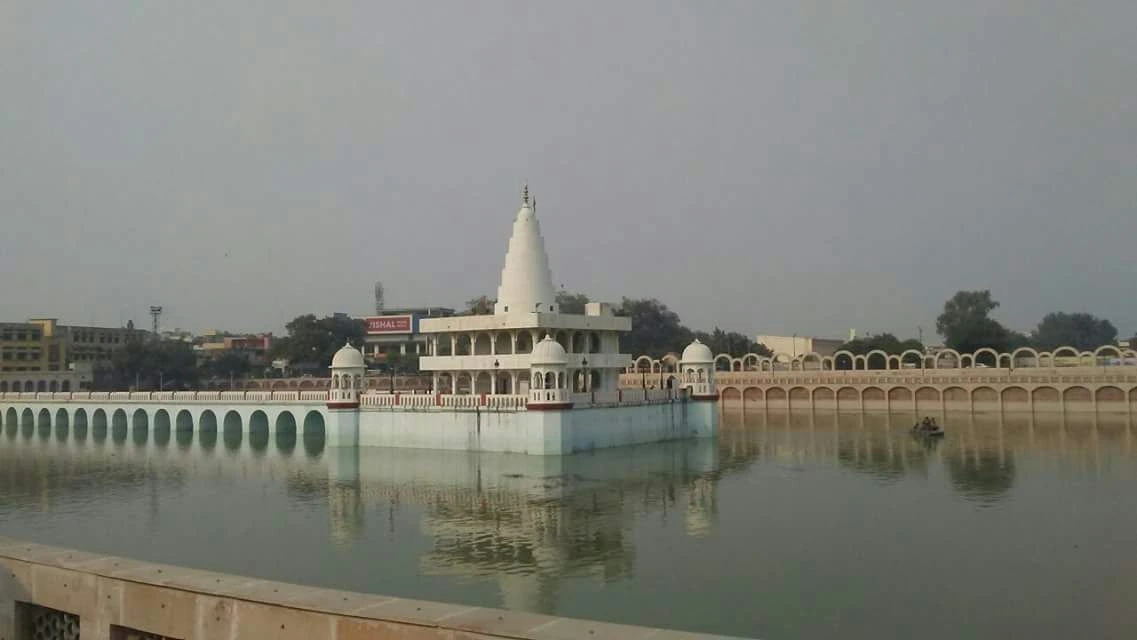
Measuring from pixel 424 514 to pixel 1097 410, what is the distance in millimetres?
45854

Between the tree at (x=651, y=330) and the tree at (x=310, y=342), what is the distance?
27326 mm

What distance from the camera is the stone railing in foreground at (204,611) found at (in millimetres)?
7926

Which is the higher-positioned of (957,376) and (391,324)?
(391,324)

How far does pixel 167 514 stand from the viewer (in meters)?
23.2

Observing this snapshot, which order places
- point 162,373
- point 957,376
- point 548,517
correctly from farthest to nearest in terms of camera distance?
point 162,373 → point 957,376 → point 548,517

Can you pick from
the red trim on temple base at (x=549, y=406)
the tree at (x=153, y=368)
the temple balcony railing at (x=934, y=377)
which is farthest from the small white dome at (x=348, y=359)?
the tree at (x=153, y=368)

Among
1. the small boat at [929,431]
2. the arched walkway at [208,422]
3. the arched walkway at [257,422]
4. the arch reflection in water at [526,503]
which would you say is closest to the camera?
the arch reflection in water at [526,503]

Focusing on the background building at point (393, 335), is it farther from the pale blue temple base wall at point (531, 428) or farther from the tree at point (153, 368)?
the pale blue temple base wall at point (531, 428)

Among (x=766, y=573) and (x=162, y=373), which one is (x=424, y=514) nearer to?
(x=766, y=573)

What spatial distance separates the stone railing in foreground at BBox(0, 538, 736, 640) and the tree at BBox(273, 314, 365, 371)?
71.2 m

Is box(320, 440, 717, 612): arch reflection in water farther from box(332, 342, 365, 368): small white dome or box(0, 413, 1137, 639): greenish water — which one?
box(332, 342, 365, 368): small white dome

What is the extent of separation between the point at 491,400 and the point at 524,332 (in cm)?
371

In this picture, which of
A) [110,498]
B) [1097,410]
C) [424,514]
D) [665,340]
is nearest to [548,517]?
[424,514]

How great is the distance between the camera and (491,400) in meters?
32.1
